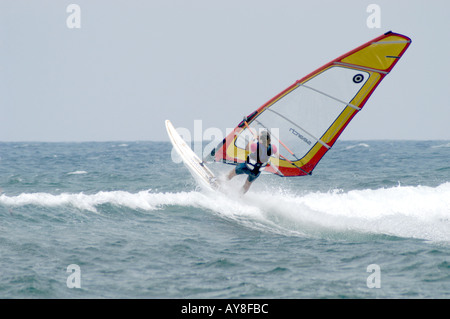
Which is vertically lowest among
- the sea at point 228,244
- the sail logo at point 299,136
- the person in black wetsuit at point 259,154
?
the sea at point 228,244

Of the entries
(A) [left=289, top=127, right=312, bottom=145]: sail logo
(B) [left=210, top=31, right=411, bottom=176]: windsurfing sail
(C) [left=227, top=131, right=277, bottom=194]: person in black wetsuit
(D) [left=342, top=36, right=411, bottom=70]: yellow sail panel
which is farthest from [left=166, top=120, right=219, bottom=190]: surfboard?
(D) [left=342, top=36, right=411, bottom=70]: yellow sail panel

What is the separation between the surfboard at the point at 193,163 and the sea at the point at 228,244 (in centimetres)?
33

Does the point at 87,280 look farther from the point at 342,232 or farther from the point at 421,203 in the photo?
the point at 421,203

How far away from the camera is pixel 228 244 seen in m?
8.01

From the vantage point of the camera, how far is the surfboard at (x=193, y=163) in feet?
34.3

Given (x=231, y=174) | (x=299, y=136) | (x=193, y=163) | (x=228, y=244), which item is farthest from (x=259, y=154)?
(x=193, y=163)

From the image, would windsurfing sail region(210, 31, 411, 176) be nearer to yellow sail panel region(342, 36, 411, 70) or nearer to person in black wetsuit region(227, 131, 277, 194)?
yellow sail panel region(342, 36, 411, 70)

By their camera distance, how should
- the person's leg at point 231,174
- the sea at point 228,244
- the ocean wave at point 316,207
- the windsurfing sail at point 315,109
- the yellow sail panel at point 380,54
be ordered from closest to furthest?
the sea at point 228,244 < the yellow sail panel at point 380,54 < the windsurfing sail at point 315,109 < the ocean wave at point 316,207 < the person's leg at point 231,174

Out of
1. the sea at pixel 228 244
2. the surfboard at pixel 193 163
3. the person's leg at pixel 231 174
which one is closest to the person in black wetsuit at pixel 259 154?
the person's leg at pixel 231 174

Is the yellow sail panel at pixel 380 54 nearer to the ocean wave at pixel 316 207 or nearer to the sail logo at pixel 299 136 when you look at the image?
the sail logo at pixel 299 136

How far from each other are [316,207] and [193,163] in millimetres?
2781

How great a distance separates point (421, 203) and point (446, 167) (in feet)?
29.3

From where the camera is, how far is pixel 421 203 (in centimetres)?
1102
